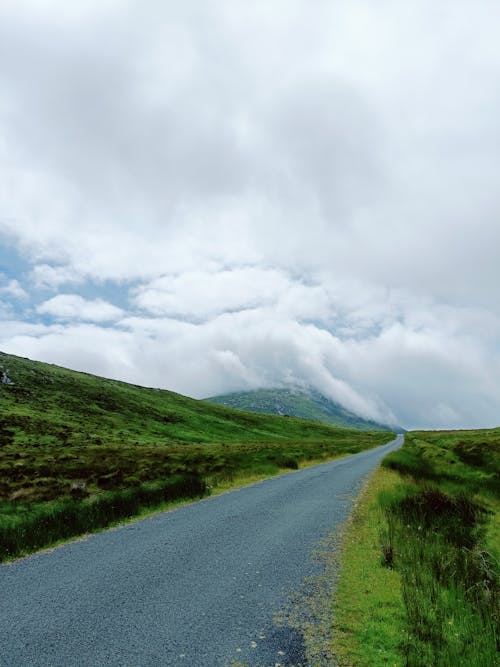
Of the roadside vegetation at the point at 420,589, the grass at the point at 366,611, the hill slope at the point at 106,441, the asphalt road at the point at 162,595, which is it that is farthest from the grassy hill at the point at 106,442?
the grass at the point at 366,611

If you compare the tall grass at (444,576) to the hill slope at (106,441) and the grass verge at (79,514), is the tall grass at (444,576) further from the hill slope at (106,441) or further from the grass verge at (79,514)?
the hill slope at (106,441)

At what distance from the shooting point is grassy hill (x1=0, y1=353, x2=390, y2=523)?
30.8 m

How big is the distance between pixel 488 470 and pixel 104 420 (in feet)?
347

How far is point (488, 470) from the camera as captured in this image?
3503 centimetres

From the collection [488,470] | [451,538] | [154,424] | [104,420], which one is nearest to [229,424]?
[154,424]

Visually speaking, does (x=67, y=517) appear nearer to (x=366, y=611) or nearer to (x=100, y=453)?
(x=366, y=611)

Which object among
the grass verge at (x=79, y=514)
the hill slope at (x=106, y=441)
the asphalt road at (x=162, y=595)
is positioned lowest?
the hill slope at (x=106, y=441)

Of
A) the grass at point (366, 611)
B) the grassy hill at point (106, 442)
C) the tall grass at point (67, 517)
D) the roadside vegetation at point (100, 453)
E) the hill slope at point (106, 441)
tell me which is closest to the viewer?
the grass at point (366, 611)

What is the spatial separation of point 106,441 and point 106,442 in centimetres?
196

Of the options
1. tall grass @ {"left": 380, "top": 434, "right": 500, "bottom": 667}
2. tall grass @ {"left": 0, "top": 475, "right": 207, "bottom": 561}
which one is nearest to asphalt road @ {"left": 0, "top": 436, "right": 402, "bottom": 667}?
tall grass @ {"left": 0, "top": 475, "right": 207, "bottom": 561}

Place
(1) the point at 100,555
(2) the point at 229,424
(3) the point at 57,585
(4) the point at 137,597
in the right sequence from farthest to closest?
(2) the point at 229,424
(1) the point at 100,555
(3) the point at 57,585
(4) the point at 137,597

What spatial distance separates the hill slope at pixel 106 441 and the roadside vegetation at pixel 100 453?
0.64ft

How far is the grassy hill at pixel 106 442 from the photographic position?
30828 millimetres

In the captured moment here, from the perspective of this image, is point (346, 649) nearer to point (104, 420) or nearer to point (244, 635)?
point (244, 635)
